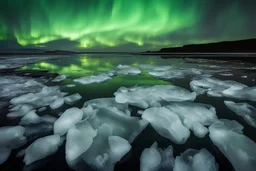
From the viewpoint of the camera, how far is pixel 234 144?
1728 mm

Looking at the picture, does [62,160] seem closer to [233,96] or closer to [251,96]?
[233,96]

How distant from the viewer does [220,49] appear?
70.0m

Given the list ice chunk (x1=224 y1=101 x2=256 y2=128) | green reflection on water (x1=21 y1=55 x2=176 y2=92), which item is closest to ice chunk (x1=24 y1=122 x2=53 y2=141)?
green reflection on water (x1=21 y1=55 x2=176 y2=92)

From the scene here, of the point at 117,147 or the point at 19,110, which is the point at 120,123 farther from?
the point at 19,110

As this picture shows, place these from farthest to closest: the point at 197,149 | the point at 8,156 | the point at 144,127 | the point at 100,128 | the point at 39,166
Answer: the point at 144,127 < the point at 100,128 < the point at 197,149 < the point at 8,156 < the point at 39,166

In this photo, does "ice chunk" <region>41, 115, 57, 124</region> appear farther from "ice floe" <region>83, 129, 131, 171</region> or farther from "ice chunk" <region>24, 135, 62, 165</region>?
"ice floe" <region>83, 129, 131, 171</region>

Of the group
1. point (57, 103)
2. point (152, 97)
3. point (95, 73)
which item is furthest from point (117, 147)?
point (95, 73)

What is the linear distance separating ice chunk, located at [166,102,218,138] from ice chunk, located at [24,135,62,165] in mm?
1921

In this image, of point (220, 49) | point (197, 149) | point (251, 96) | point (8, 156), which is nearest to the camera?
point (8, 156)

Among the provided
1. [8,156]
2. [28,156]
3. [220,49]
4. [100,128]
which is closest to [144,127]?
[100,128]

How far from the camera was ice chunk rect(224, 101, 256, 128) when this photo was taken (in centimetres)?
240

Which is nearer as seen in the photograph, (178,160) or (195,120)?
(178,160)

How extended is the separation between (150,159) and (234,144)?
1083mm

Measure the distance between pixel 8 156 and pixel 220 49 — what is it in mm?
85707
